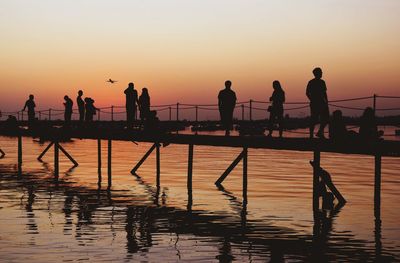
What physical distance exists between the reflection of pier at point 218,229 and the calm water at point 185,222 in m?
0.03

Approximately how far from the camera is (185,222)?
72.8ft

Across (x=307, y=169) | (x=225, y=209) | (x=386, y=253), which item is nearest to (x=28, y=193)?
(x=225, y=209)

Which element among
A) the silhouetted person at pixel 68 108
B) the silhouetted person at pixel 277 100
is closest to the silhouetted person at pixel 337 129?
the silhouetted person at pixel 277 100

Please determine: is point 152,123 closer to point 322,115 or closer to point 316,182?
point 316,182

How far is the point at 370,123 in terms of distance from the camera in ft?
75.2

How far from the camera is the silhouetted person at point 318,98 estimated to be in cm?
2444

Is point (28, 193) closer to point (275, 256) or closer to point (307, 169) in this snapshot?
point (275, 256)

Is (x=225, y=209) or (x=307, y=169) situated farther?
(x=307, y=169)

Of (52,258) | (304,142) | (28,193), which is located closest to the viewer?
(52,258)

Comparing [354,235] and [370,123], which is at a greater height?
[370,123]

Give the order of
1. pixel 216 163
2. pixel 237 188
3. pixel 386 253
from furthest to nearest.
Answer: pixel 216 163 < pixel 237 188 < pixel 386 253

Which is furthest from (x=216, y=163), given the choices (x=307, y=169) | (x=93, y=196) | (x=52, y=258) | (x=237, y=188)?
(x=52, y=258)

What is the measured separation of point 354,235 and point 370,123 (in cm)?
425

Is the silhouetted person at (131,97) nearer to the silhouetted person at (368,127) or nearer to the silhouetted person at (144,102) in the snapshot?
the silhouetted person at (144,102)
